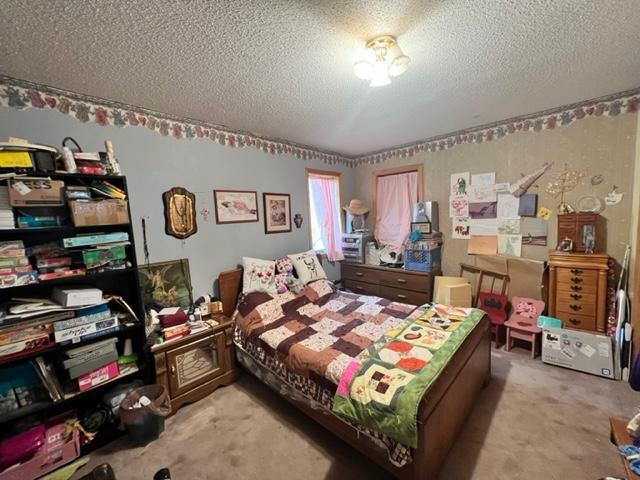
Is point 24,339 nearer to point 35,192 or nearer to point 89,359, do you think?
point 89,359

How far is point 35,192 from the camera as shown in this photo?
1606 millimetres

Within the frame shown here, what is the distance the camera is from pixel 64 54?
58.1 inches

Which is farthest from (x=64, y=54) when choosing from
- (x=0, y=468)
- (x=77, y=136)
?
(x=0, y=468)

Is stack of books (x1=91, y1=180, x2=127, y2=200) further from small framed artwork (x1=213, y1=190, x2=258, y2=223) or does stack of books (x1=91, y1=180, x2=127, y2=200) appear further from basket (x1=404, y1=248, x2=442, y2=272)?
basket (x1=404, y1=248, x2=442, y2=272)

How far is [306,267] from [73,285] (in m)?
2.10

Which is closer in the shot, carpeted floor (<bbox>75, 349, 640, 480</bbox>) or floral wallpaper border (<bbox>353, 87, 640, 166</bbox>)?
carpeted floor (<bbox>75, 349, 640, 480</bbox>)

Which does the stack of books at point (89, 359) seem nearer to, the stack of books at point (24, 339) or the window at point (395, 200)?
the stack of books at point (24, 339)

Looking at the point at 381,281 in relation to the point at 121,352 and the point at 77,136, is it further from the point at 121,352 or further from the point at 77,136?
the point at 77,136

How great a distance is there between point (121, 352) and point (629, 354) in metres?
4.10

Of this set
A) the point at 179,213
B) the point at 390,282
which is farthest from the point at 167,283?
the point at 390,282

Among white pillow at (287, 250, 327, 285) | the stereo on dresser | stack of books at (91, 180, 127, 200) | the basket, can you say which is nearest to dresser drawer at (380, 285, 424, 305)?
the basket

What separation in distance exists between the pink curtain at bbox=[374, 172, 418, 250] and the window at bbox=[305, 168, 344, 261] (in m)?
0.63

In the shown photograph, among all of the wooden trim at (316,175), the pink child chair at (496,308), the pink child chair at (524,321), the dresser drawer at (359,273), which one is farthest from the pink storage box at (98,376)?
the pink child chair at (524,321)

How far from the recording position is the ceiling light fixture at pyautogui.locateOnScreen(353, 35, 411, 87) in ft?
4.69
